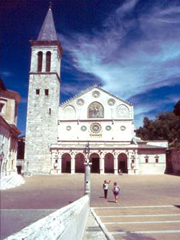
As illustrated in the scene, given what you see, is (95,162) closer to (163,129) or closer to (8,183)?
(8,183)

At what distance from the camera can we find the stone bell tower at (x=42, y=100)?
38500mm

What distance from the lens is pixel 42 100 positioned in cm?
4106

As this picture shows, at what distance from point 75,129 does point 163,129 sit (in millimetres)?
30244

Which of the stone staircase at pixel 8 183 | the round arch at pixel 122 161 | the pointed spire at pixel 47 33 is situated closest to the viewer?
the stone staircase at pixel 8 183

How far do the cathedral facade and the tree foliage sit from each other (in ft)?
49.7

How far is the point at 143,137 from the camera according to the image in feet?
216

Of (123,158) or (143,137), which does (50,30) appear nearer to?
(123,158)

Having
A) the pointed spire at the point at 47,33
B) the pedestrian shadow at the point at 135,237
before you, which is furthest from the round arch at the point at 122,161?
the pedestrian shadow at the point at 135,237

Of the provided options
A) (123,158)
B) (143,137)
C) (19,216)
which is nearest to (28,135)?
(123,158)

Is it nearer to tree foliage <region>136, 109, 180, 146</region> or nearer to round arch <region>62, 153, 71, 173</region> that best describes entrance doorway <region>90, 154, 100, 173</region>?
round arch <region>62, 153, 71, 173</region>

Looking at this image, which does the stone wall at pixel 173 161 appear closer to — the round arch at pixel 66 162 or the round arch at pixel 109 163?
the round arch at pixel 109 163

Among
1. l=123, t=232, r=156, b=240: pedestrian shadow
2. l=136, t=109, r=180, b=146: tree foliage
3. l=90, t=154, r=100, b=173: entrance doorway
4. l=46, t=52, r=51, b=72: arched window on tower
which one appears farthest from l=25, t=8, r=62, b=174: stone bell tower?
l=123, t=232, r=156, b=240: pedestrian shadow

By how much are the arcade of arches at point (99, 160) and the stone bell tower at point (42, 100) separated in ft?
8.62

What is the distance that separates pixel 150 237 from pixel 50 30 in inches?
1825
